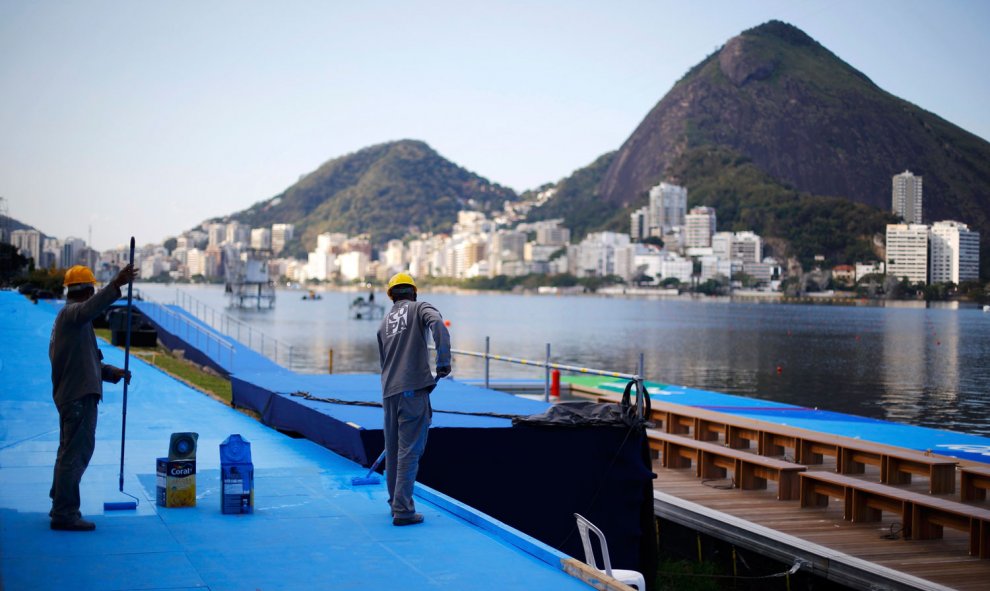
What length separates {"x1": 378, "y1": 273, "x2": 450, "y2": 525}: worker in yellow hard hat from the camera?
7.25m

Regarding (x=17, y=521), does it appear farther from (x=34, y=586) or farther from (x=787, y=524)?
(x=787, y=524)

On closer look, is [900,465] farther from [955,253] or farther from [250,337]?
[955,253]

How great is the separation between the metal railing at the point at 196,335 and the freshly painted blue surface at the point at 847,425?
10766 mm

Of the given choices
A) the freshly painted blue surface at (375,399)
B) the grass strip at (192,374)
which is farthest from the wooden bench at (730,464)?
the grass strip at (192,374)

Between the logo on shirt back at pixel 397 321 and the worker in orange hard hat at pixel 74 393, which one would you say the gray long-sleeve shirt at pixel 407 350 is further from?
the worker in orange hard hat at pixel 74 393

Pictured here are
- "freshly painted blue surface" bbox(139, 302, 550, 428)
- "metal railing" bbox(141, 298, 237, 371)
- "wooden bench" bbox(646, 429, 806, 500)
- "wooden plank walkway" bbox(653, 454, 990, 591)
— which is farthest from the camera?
"metal railing" bbox(141, 298, 237, 371)

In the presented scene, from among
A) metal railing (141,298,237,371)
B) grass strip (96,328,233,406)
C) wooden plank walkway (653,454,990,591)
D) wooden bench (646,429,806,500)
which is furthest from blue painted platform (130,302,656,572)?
metal railing (141,298,237,371)

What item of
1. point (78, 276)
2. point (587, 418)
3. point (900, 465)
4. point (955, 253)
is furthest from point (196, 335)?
point (955, 253)

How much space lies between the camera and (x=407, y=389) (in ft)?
24.0

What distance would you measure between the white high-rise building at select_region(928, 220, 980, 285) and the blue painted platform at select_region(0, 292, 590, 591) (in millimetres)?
202281

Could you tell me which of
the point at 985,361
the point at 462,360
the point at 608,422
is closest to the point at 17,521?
the point at 608,422

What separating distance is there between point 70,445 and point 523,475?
167 inches

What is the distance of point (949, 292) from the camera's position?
19100 cm

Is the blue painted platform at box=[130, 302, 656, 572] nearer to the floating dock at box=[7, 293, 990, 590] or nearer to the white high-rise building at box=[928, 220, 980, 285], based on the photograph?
the floating dock at box=[7, 293, 990, 590]
